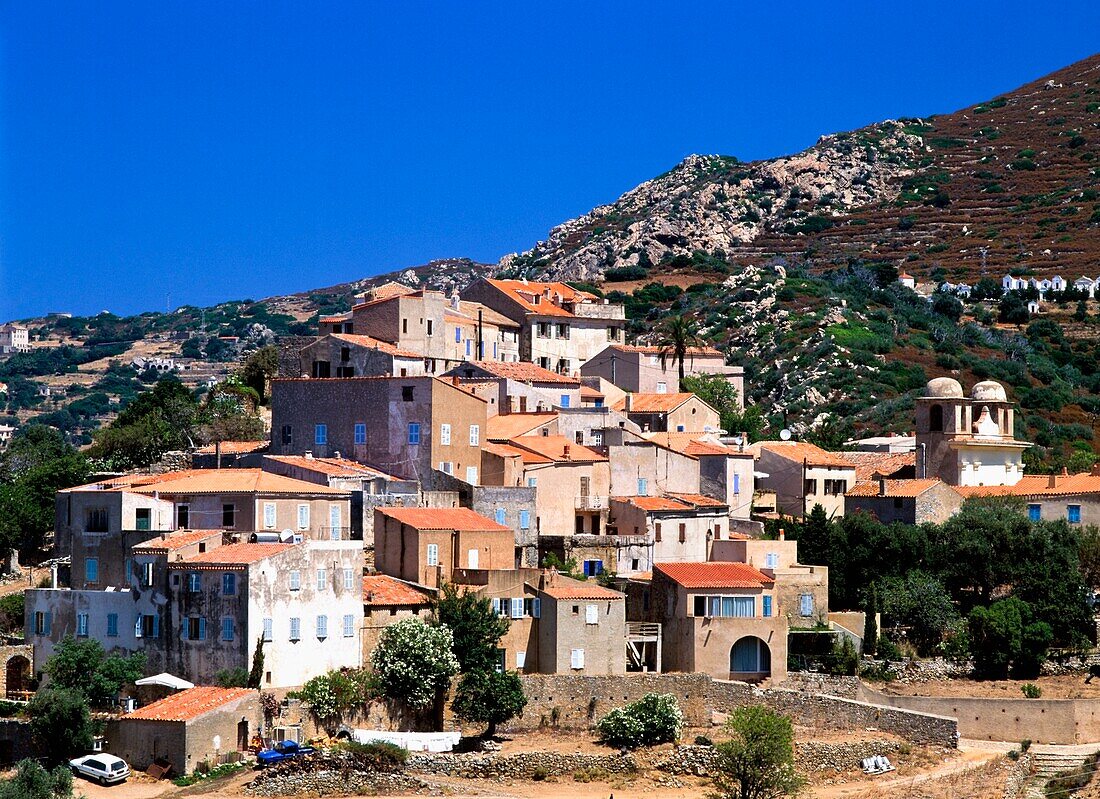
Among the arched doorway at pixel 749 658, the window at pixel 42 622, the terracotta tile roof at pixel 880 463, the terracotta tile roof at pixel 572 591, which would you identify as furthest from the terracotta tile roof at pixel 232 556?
the terracotta tile roof at pixel 880 463

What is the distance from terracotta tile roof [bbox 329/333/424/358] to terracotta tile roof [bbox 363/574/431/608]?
1863 cm

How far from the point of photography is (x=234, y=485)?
193 feet

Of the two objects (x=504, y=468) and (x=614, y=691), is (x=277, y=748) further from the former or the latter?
(x=504, y=468)

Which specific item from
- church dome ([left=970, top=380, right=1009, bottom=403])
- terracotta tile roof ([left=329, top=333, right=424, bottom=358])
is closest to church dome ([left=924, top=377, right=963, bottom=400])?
church dome ([left=970, top=380, right=1009, bottom=403])

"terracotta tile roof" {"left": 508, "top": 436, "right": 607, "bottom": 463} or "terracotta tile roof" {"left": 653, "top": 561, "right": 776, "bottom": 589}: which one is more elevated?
"terracotta tile roof" {"left": 508, "top": 436, "right": 607, "bottom": 463}

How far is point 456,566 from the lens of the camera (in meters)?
59.2

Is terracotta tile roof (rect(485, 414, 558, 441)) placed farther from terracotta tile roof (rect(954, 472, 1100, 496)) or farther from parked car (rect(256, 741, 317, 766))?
parked car (rect(256, 741, 317, 766))

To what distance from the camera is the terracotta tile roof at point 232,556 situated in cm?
5281

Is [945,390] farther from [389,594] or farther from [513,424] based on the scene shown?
[389,594]

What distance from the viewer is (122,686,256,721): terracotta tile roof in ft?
165

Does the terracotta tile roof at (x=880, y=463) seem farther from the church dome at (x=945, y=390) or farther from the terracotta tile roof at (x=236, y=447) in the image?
the terracotta tile roof at (x=236, y=447)

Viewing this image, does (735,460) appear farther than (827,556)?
Yes

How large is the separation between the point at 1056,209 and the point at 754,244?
1241 inches

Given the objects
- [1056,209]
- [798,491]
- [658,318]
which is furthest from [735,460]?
[1056,209]
